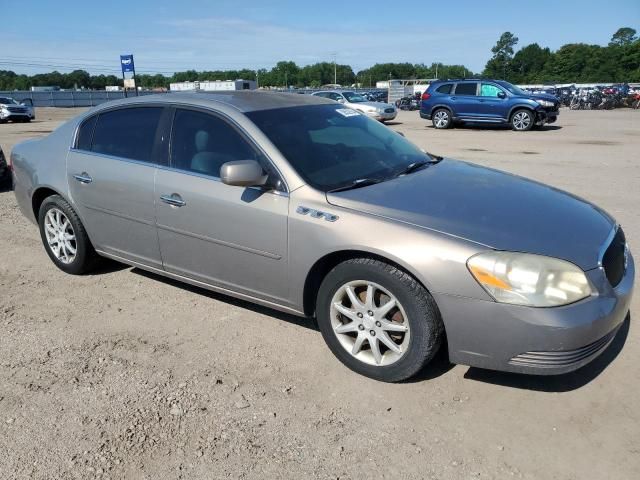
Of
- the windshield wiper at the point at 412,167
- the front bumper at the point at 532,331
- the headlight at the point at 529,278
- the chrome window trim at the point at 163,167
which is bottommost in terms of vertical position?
the front bumper at the point at 532,331

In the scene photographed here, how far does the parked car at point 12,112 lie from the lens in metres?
27.4

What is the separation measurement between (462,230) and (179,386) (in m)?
1.81

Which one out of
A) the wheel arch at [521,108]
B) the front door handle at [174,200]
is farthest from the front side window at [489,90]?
the front door handle at [174,200]

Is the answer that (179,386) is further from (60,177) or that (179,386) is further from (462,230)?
(60,177)

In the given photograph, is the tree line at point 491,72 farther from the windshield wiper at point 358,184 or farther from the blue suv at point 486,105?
the windshield wiper at point 358,184

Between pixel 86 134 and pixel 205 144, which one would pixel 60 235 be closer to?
pixel 86 134

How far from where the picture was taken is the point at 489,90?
19.1 meters

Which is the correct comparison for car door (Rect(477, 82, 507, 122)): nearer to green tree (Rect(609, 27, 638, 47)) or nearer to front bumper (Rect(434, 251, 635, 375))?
front bumper (Rect(434, 251, 635, 375))

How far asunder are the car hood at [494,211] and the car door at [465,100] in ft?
55.4

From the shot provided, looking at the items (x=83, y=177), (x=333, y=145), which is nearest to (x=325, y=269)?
(x=333, y=145)

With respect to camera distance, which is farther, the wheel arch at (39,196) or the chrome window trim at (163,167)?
the wheel arch at (39,196)

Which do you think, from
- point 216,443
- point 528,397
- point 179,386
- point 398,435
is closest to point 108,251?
point 179,386

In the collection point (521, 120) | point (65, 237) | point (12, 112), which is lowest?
point (12, 112)

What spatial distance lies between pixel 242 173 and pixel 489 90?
1786 cm
